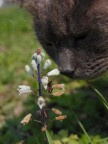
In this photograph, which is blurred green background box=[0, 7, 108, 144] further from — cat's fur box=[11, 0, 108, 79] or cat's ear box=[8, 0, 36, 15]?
cat's fur box=[11, 0, 108, 79]

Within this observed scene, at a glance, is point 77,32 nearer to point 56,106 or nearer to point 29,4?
point 29,4

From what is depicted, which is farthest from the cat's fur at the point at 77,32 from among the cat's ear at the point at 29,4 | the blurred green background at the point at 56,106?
the blurred green background at the point at 56,106

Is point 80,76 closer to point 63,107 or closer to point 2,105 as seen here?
point 63,107

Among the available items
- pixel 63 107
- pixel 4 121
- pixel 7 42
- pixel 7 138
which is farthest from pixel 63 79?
pixel 7 42

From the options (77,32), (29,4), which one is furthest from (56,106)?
(77,32)

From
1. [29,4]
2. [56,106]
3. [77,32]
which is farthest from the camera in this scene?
[56,106]

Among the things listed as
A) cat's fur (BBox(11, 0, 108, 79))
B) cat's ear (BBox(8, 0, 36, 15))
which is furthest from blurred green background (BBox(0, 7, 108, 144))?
cat's fur (BBox(11, 0, 108, 79))

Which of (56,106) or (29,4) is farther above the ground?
(29,4)
